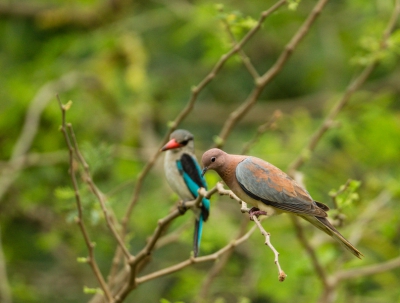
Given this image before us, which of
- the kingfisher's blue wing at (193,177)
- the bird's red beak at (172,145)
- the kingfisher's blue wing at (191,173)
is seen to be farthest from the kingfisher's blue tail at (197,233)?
the bird's red beak at (172,145)

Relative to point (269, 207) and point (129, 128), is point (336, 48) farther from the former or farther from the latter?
point (269, 207)

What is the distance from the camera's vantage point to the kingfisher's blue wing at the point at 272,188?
10.3 ft

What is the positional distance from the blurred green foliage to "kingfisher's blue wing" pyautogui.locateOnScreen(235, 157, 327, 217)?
144 centimetres

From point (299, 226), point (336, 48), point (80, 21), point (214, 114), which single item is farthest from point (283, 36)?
point (299, 226)

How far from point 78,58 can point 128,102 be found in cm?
141

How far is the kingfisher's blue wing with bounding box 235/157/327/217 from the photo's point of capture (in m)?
3.15

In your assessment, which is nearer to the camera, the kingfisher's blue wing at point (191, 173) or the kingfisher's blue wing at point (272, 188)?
the kingfisher's blue wing at point (272, 188)

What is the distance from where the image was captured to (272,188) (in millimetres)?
→ 3209

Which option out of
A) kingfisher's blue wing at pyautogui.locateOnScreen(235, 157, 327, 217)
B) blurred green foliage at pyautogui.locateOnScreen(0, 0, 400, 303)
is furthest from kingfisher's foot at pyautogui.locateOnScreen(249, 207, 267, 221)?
blurred green foliage at pyautogui.locateOnScreen(0, 0, 400, 303)

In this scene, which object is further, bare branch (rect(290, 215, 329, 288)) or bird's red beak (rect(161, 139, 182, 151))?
bare branch (rect(290, 215, 329, 288))

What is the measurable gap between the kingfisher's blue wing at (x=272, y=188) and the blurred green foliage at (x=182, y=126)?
1.44m

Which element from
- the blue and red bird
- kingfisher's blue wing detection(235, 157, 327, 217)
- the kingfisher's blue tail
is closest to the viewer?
kingfisher's blue wing detection(235, 157, 327, 217)

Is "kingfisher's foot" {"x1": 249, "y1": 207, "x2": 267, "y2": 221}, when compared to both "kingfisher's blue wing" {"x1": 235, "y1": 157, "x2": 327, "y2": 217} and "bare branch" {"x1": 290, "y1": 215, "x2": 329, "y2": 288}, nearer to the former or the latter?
"kingfisher's blue wing" {"x1": 235, "y1": 157, "x2": 327, "y2": 217}

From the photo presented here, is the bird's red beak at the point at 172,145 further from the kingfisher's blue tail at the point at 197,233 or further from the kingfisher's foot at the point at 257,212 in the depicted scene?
the kingfisher's foot at the point at 257,212
